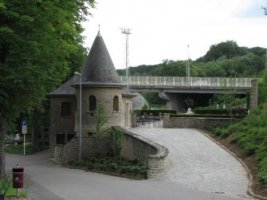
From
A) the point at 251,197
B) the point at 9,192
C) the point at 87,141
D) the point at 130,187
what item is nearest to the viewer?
the point at 9,192

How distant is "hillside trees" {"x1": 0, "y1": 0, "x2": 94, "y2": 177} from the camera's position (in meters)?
26.0

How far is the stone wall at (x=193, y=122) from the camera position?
4934 cm

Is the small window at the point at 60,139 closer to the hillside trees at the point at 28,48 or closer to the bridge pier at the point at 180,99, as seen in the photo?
the hillside trees at the point at 28,48

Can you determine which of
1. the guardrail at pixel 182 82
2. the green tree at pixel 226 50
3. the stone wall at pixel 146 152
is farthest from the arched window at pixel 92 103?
the green tree at pixel 226 50

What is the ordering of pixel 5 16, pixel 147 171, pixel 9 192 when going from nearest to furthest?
pixel 9 192
pixel 5 16
pixel 147 171

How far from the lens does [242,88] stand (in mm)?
101500

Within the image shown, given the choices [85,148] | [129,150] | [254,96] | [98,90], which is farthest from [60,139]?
[254,96]

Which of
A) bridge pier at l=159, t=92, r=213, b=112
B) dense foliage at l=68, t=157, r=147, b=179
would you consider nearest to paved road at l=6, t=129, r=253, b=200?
dense foliage at l=68, t=157, r=147, b=179

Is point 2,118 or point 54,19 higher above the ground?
point 54,19

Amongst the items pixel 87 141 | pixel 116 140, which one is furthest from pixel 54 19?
pixel 87 141

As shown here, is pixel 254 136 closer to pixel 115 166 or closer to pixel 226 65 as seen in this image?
pixel 115 166

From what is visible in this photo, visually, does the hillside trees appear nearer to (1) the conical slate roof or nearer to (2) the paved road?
(2) the paved road

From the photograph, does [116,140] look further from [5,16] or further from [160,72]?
[160,72]

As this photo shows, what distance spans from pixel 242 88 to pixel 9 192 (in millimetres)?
84121
